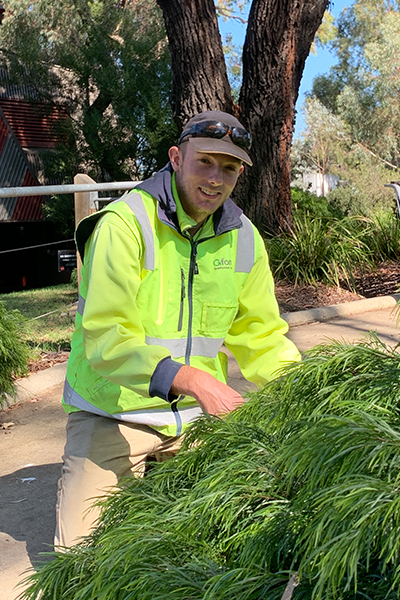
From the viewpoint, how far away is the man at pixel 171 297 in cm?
268

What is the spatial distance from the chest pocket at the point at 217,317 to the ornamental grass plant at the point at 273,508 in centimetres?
89

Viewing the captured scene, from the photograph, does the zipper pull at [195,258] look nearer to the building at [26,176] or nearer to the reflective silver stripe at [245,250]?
the reflective silver stripe at [245,250]

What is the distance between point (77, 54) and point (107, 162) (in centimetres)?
346

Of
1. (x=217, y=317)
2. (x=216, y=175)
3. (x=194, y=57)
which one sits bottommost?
(x=217, y=317)

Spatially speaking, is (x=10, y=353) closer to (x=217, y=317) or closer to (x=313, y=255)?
(x=217, y=317)

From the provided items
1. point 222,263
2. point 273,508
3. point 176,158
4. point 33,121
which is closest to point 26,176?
point 33,121

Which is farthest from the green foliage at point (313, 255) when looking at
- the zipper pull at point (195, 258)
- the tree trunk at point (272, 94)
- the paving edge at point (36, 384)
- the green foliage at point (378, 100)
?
the green foliage at point (378, 100)

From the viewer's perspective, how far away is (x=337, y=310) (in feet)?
25.9

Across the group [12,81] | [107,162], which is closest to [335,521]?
[107,162]

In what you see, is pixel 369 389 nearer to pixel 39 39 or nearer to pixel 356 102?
pixel 39 39

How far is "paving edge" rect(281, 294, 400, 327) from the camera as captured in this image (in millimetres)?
7449

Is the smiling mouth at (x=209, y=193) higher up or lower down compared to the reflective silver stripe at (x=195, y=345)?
higher up

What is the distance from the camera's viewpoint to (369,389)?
1662mm

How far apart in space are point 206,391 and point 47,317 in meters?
7.36
